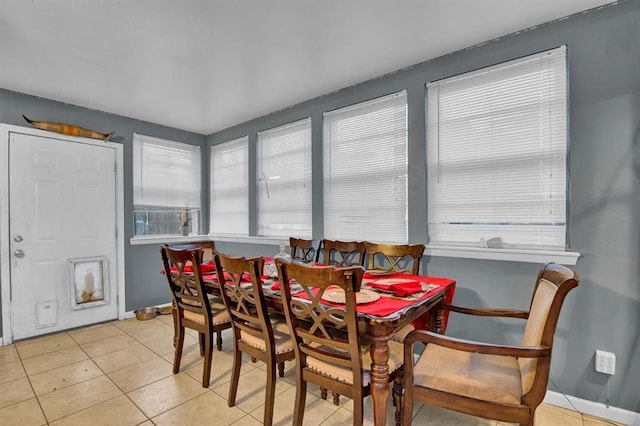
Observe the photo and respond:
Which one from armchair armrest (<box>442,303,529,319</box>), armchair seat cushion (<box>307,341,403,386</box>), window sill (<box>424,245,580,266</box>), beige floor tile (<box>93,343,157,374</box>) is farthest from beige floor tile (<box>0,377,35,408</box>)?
window sill (<box>424,245,580,266</box>)

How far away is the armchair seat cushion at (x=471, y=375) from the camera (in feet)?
4.59

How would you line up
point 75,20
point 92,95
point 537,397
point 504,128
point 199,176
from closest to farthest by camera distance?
point 537,397
point 75,20
point 504,128
point 92,95
point 199,176

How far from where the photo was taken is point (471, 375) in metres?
1.52

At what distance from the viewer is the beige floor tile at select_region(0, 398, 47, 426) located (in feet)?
6.48

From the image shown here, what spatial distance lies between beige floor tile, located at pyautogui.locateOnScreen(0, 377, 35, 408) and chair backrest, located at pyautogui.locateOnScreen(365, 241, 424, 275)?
280 centimetres

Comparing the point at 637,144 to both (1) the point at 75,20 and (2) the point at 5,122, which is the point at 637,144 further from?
(2) the point at 5,122

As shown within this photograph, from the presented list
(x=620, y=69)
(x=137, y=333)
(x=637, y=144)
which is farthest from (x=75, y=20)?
(x=637, y=144)

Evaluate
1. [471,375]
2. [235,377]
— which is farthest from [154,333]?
[471,375]

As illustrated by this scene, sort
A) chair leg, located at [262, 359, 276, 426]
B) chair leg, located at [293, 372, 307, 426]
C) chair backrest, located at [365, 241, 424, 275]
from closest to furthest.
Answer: chair leg, located at [293, 372, 307, 426]
chair leg, located at [262, 359, 276, 426]
chair backrest, located at [365, 241, 424, 275]

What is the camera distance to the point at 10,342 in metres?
3.21

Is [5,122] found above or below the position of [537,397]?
above

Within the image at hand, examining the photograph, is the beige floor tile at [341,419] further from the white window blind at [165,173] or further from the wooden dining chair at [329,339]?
the white window blind at [165,173]

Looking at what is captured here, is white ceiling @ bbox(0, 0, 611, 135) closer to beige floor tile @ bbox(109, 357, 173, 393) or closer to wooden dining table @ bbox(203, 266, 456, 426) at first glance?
wooden dining table @ bbox(203, 266, 456, 426)

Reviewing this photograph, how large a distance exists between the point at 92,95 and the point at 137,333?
2.66 meters
